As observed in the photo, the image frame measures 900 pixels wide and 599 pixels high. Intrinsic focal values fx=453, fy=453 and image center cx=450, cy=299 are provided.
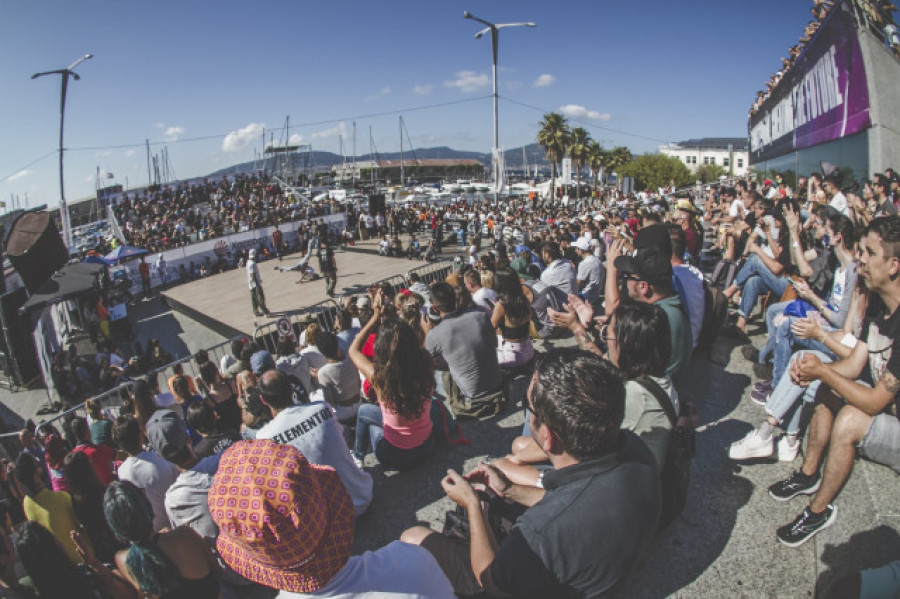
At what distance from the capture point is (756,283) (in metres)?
5.88

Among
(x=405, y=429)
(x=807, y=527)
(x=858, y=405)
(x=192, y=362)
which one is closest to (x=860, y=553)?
(x=807, y=527)

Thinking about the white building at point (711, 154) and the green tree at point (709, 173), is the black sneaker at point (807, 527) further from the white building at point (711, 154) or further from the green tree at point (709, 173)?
the white building at point (711, 154)

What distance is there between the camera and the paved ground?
98.5 inches

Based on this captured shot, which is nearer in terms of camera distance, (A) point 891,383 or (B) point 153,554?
(B) point 153,554

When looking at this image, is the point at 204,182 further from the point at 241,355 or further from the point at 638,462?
the point at 638,462

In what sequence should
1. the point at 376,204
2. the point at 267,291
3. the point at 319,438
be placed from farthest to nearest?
1. the point at 376,204
2. the point at 267,291
3. the point at 319,438

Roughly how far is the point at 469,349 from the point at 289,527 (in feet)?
10.2

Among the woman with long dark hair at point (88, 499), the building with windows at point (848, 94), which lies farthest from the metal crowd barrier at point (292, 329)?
the building with windows at point (848, 94)

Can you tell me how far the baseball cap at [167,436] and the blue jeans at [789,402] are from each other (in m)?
4.42

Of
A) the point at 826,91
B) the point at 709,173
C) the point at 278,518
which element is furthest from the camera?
the point at 709,173

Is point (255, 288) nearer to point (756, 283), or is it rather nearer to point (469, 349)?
point (469, 349)

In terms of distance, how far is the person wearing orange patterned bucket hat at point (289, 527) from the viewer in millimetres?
1344

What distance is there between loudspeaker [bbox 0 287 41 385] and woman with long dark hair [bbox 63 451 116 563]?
41.1ft

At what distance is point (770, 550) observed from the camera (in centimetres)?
267
